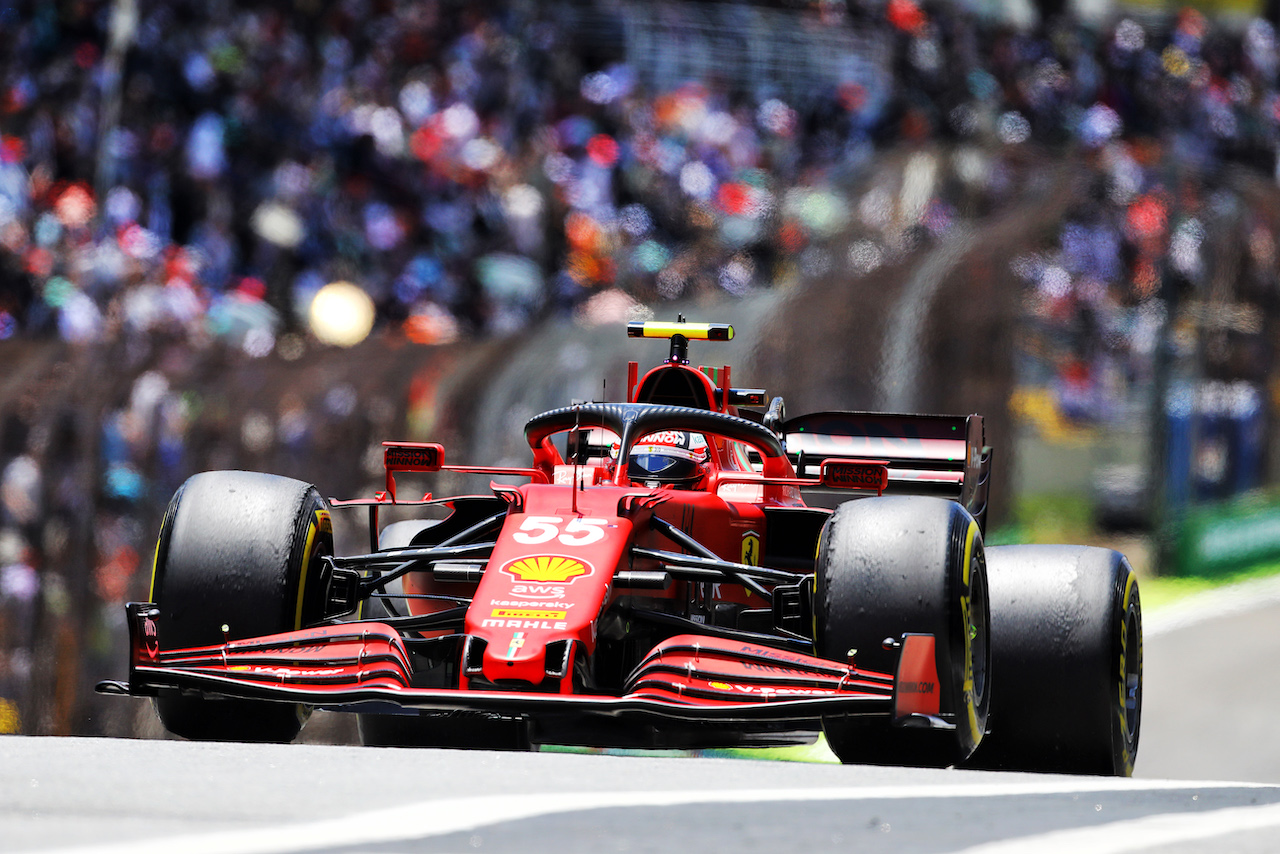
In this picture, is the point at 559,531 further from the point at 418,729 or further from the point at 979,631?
the point at 418,729

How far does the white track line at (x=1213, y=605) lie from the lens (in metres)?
12.5

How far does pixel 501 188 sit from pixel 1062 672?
10995mm

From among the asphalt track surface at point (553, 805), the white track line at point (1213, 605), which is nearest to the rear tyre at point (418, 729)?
the asphalt track surface at point (553, 805)

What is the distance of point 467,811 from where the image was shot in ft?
11.1

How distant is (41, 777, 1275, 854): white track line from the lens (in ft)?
9.48

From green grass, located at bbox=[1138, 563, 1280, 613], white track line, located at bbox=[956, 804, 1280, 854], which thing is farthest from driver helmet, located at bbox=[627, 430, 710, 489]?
green grass, located at bbox=[1138, 563, 1280, 613]

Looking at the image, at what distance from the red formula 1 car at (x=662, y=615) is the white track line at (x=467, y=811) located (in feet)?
2.76

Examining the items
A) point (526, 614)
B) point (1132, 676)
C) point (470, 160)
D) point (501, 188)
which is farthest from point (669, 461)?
point (470, 160)

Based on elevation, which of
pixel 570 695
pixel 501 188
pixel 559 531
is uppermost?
pixel 501 188

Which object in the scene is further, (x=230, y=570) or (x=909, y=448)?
(x=909, y=448)

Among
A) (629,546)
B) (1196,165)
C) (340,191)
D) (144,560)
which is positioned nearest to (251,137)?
(340,191)

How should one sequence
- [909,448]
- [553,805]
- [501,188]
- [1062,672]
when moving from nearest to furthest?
[553,805]
[1062,672]
[909,448]
[501,188]

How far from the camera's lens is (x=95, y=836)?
9.82 ft

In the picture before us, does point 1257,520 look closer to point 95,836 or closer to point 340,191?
point 340,191
